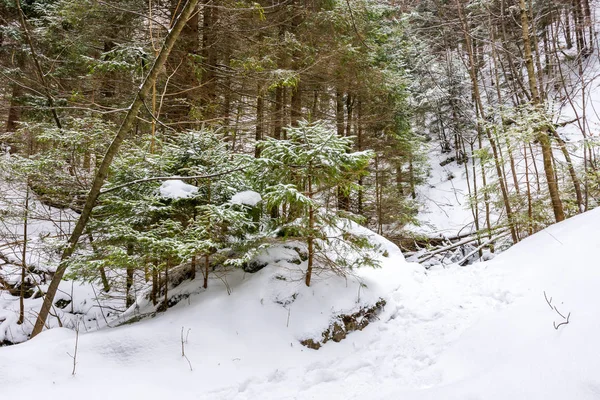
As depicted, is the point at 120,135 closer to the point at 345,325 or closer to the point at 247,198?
the point at 247,198

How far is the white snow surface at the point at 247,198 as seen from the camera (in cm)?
413

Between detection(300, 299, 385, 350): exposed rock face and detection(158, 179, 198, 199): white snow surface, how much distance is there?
8.30 ft

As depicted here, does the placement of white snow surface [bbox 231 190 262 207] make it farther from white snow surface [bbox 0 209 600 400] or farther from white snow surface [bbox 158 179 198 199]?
white snow surface [bbox 0 209 600 400]

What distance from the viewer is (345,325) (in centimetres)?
427

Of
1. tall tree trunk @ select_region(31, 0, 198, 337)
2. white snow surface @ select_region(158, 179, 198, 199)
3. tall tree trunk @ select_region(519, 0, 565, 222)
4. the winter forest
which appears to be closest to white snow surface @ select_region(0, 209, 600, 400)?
the winter forest

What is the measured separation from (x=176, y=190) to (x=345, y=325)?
3085 millimetres

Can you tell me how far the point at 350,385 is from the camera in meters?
3.16

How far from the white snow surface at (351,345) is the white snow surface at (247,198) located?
3.72 ft

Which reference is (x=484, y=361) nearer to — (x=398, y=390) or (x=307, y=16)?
(x=398, y=390)

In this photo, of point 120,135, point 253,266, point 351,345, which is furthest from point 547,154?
point 120,135

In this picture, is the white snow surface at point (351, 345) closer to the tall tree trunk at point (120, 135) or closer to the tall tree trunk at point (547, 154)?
the tall tree trunk at point (120, 135)

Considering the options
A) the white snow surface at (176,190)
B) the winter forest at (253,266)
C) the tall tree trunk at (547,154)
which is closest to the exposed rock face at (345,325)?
the winter forest at (253,266)

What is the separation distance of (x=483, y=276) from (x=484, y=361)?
2940mm

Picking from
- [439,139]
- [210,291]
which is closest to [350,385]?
[210,291]
